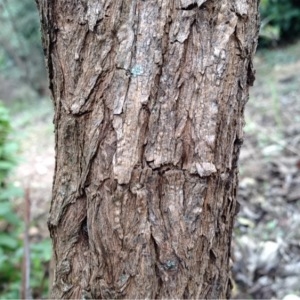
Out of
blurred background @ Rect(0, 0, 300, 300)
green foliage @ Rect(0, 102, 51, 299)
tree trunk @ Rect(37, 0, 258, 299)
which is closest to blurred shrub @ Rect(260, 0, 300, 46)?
blurred background @ Rect(0, 0, 300, 300)

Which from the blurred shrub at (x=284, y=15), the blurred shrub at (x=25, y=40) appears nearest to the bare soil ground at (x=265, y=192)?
the blurred shrub at (x=284, y=15)

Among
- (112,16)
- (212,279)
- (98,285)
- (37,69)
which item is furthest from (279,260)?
(37,69)

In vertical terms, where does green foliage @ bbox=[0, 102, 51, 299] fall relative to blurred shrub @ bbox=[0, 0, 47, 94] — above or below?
below

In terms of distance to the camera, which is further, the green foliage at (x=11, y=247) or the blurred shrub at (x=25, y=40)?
the blurred shrub at (x=25, y=40)

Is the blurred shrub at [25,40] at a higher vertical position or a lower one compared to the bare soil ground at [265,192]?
higher

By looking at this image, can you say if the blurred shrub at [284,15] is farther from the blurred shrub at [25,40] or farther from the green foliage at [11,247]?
the green foliage at [11,247]

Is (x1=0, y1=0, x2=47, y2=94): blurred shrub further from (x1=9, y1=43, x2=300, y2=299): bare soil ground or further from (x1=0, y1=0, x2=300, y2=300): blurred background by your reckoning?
(x1=9, y1=43, x2=300, y2=299): bare soil ground

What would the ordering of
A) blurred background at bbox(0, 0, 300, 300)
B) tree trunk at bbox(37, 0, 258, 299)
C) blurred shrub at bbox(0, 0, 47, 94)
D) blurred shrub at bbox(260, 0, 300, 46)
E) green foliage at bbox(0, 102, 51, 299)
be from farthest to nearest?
blurred shrub at bbox(0, 0, 47, 94), blurred shrub at bbox(260, 0, 300, 46), green foliage at bbox(0, 102, 51, 299), blurred background at bbox(0, 0, 300, 300), tree trunk at bbox(37, 0, 258, 299)
